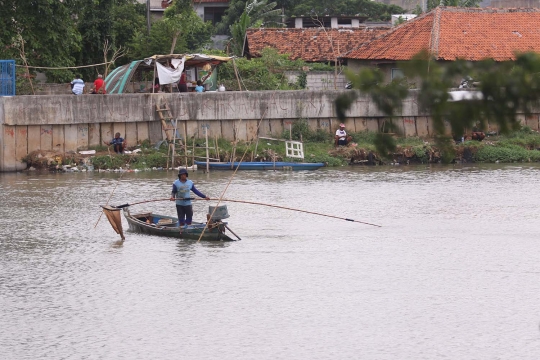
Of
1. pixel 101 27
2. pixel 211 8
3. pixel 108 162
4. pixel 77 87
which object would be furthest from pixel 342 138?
pixel 211 8

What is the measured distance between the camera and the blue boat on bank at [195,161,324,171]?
29.9 meters

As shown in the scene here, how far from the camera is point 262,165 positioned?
1184 inches

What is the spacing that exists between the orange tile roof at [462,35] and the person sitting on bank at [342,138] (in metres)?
3.88

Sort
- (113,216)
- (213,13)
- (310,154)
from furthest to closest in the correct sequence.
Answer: (213,13) < (310,154) < (113,216)

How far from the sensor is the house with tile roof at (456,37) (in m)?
34.4

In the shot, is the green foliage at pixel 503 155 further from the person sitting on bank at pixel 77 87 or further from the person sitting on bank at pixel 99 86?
the person sitting on bank at pixel 77 87

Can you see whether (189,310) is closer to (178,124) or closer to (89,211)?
(89,211)

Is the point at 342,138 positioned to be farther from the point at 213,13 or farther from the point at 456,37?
the point at 213,13

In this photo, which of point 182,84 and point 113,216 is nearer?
point 113,216

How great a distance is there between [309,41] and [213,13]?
14.3 m

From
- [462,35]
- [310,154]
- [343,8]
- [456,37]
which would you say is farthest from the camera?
[343,8]

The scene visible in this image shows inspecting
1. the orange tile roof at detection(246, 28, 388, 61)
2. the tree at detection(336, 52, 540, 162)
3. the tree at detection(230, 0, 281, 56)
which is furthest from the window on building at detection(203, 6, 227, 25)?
the tree at detection(336, 52, 540, 162)

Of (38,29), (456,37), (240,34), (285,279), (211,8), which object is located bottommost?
(285,279)

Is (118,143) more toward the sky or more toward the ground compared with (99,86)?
more toward the ground
